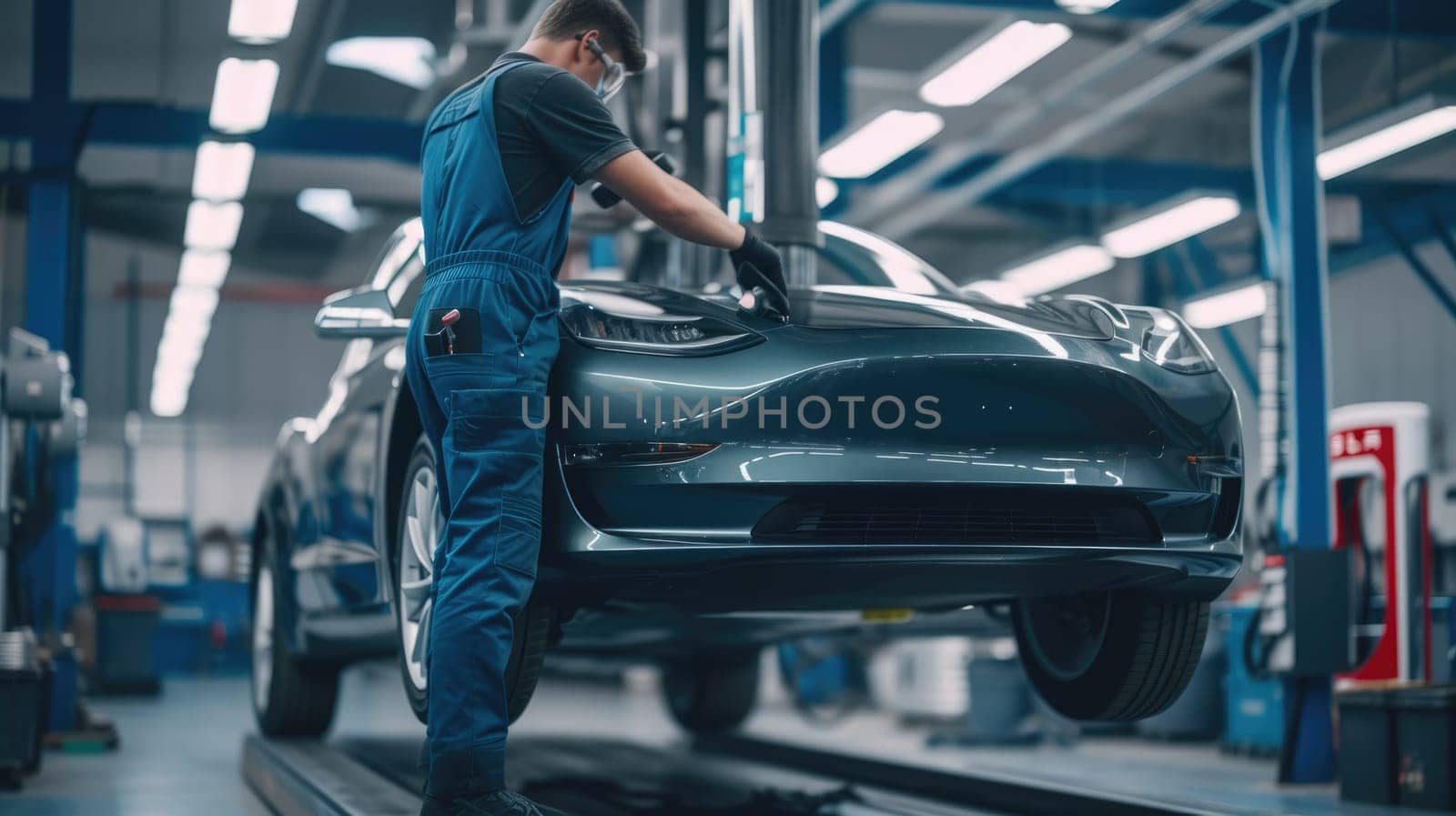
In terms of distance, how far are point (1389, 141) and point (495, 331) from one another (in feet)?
23.6

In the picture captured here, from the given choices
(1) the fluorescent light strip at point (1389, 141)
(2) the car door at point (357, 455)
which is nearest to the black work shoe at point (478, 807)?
(2) the car door at point (357, 455)

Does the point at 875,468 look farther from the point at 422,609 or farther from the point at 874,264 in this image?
the point at 874,264

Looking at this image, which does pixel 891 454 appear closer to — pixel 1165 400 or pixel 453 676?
pixel 1165 400

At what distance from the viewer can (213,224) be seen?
1347cm

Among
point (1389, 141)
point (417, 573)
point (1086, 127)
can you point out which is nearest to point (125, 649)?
point (1086, 127)

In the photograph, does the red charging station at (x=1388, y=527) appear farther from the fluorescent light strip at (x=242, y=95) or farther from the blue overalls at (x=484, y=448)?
the fluorescent light strip at (x=242, y=95)

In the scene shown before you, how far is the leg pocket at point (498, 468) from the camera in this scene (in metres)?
2.56

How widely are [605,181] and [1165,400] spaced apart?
1.11m

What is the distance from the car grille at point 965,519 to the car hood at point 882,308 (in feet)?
1.07

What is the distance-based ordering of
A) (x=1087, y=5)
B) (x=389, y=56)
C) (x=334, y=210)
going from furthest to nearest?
(x=334, y=210) → (x=389, y=56) → (x=1087, y=5)

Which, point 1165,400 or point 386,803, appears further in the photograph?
point 386,803

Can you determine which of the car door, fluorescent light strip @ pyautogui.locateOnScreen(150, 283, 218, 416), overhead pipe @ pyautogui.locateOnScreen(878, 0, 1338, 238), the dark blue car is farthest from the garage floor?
fluorescent light strip @ pyautogui.locateOnScreen(150, 283, 218, 416)

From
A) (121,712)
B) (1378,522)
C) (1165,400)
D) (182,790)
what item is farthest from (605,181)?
(121,712)

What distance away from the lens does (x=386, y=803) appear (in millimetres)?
3277
